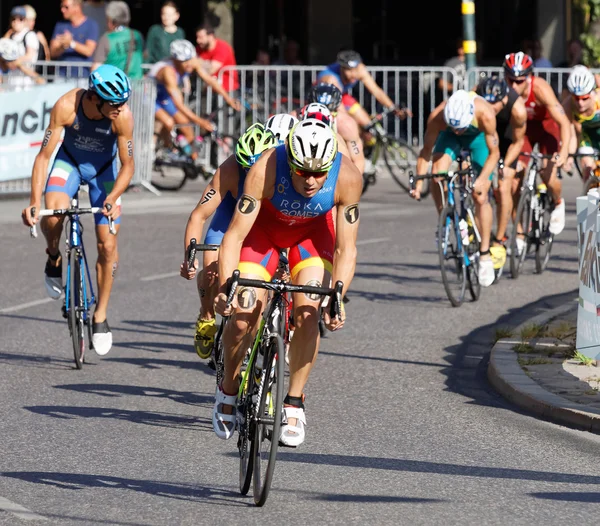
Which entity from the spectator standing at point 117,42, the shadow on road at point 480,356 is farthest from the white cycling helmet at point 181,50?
the shadow on road at point 480,356

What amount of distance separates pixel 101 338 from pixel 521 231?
5.32 m

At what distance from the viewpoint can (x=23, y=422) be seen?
26.7 ft

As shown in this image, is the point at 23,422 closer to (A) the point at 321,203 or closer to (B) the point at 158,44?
(A) the point at 321,203

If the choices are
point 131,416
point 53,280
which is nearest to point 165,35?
point 53,280

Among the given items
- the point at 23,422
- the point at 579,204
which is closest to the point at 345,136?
the point at 579,204

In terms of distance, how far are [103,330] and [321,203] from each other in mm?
3344

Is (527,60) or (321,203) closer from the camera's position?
(321,203)

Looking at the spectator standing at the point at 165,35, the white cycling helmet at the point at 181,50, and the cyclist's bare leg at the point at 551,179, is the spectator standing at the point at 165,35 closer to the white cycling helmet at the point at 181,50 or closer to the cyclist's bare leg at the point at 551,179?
the white cycling helmet at the point at 181,50

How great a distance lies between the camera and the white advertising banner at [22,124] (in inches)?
715

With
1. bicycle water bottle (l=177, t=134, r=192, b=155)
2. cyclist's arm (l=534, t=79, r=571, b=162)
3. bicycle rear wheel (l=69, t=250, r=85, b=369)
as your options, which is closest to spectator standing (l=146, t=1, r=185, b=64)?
bicycle water bottle (l=177, t=134, r=192, b=155)

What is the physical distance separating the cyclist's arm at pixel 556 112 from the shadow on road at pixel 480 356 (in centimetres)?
161

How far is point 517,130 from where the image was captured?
43.4ft

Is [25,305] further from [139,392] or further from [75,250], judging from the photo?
[139,392]

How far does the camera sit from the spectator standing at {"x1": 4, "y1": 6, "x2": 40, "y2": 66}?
1973cm
